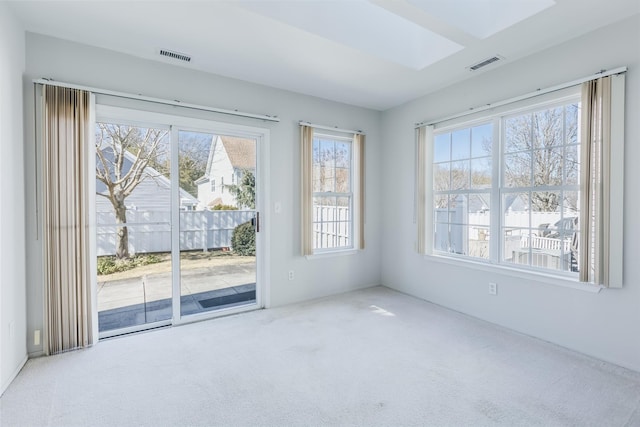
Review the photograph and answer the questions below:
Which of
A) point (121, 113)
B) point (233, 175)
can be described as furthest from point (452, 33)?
point (121, 113)

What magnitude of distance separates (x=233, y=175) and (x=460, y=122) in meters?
2.75

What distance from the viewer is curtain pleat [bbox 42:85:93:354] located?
101 inches

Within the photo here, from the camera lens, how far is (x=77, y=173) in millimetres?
2686

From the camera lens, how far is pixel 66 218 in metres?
2.64

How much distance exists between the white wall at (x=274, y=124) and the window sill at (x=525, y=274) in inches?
52.0

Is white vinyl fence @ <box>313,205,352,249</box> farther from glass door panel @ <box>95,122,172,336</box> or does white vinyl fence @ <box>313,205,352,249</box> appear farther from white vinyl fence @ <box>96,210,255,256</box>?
glass door panel @ <box>95,122,172,336</box>

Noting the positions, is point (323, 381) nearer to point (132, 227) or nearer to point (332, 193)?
point (132, 227)

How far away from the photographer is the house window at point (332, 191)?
4023 millimetres

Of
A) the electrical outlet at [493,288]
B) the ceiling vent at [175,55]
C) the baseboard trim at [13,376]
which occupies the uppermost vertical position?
the ceiling vent at [175,55]

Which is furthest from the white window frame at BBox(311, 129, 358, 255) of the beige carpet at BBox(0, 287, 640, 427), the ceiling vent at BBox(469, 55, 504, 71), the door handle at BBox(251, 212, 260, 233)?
the ceiling vent at BBox(469, 55, 504, 71)

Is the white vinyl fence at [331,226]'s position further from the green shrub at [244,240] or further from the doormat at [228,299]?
Answer: the doormat at [228,299]

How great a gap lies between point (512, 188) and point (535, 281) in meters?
0.95

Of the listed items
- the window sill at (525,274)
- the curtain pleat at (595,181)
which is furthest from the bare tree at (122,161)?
the curtain pleat at (595,181)

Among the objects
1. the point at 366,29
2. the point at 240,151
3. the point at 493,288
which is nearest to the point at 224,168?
the point at 240,151
